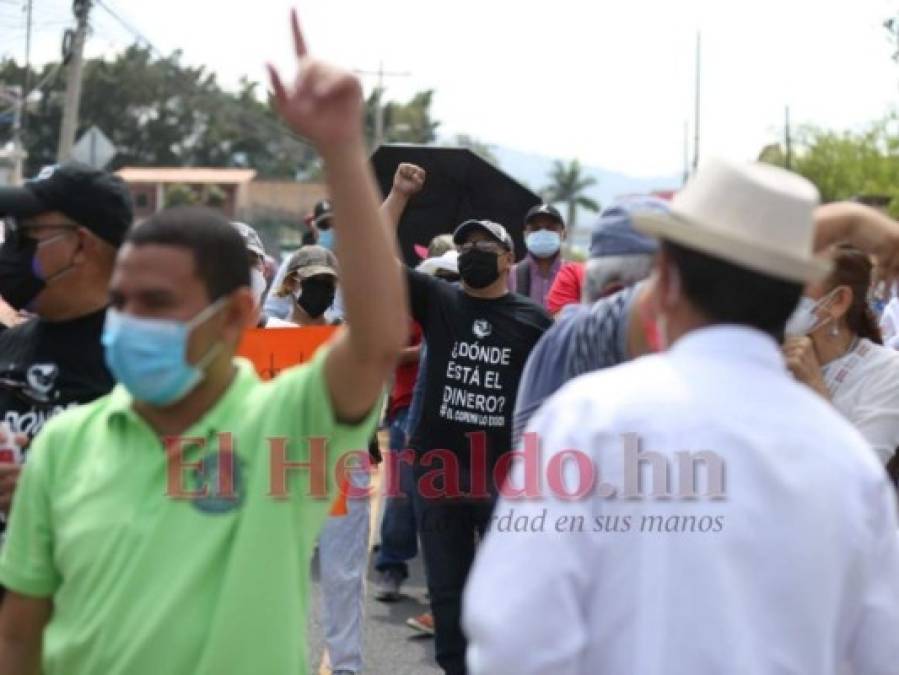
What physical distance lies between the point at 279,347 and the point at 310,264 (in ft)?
3.83

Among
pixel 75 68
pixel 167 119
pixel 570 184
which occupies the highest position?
pixel 75 68

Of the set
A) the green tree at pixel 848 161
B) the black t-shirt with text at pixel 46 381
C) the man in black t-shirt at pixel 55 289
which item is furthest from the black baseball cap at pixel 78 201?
the green tree at pixel 848 161

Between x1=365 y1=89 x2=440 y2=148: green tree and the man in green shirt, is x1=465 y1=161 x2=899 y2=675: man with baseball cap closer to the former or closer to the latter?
the man in green shirt

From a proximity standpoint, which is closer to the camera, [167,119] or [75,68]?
[75,68]

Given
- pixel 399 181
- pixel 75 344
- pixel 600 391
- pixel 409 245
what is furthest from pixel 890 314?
pixel 600 391

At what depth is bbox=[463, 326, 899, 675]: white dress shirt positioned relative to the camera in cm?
289

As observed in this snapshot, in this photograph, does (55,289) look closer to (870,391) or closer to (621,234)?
(621,234)

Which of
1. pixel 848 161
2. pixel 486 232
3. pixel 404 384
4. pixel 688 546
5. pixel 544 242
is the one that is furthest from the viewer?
pixel 848 161

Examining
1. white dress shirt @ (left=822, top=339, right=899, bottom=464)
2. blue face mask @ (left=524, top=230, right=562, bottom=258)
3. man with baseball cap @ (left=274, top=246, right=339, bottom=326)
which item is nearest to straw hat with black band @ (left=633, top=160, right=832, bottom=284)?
white dress shirt @ (left=822, top=339, right=899, bottom=464)

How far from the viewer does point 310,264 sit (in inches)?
308

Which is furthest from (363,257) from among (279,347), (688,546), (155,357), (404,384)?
(404,384)

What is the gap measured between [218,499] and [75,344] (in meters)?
1.10

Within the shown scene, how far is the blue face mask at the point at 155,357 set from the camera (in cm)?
317

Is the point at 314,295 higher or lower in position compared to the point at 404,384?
A: higher
